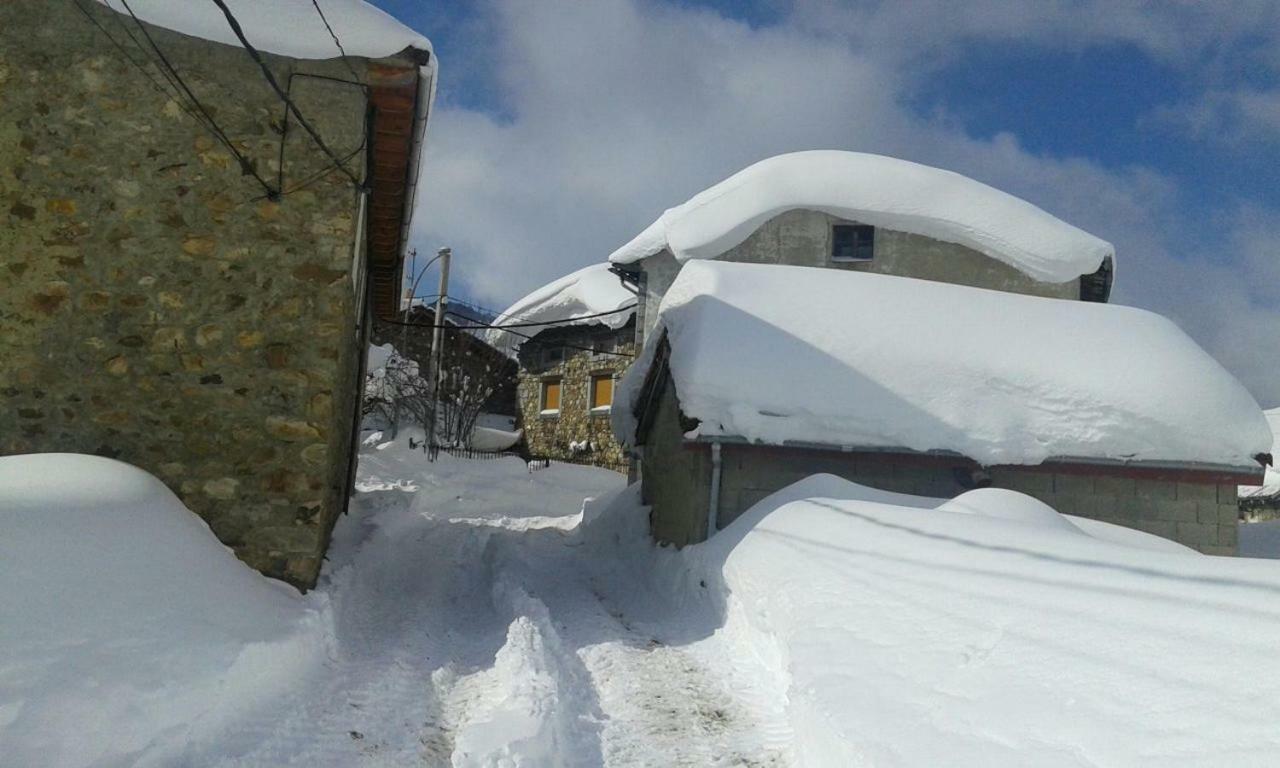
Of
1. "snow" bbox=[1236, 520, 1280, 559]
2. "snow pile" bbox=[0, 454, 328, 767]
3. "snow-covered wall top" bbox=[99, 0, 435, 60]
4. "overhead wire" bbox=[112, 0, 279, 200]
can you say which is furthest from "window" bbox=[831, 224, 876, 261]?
"snow pile" bbox=[0, 454, 328, 767]

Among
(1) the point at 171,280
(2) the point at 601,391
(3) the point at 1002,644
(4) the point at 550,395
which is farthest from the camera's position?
(4) the point at 550,395

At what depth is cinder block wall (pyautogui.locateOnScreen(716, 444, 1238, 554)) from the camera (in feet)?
28.9

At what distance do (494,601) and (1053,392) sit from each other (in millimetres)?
6424

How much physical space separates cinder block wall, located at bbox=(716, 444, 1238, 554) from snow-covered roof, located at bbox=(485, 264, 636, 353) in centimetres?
1354

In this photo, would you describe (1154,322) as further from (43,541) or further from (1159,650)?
(43,541)

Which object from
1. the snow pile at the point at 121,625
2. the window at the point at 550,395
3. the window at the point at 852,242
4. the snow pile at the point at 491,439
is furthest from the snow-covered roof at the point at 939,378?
the snow pile at the point at 491,439

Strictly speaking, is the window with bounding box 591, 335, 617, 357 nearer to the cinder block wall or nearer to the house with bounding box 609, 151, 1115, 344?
the house with bounding box 609, 151, 1115, 344

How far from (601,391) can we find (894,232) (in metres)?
10.2

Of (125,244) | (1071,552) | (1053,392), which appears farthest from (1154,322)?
(125,244)

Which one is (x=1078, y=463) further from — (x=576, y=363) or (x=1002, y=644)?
(x=576, y=363)

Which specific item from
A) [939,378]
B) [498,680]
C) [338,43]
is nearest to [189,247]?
[338,43]

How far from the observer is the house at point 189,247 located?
5738 millimetres

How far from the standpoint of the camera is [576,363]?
25.0m

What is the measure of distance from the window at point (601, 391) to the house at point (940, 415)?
1291cm
